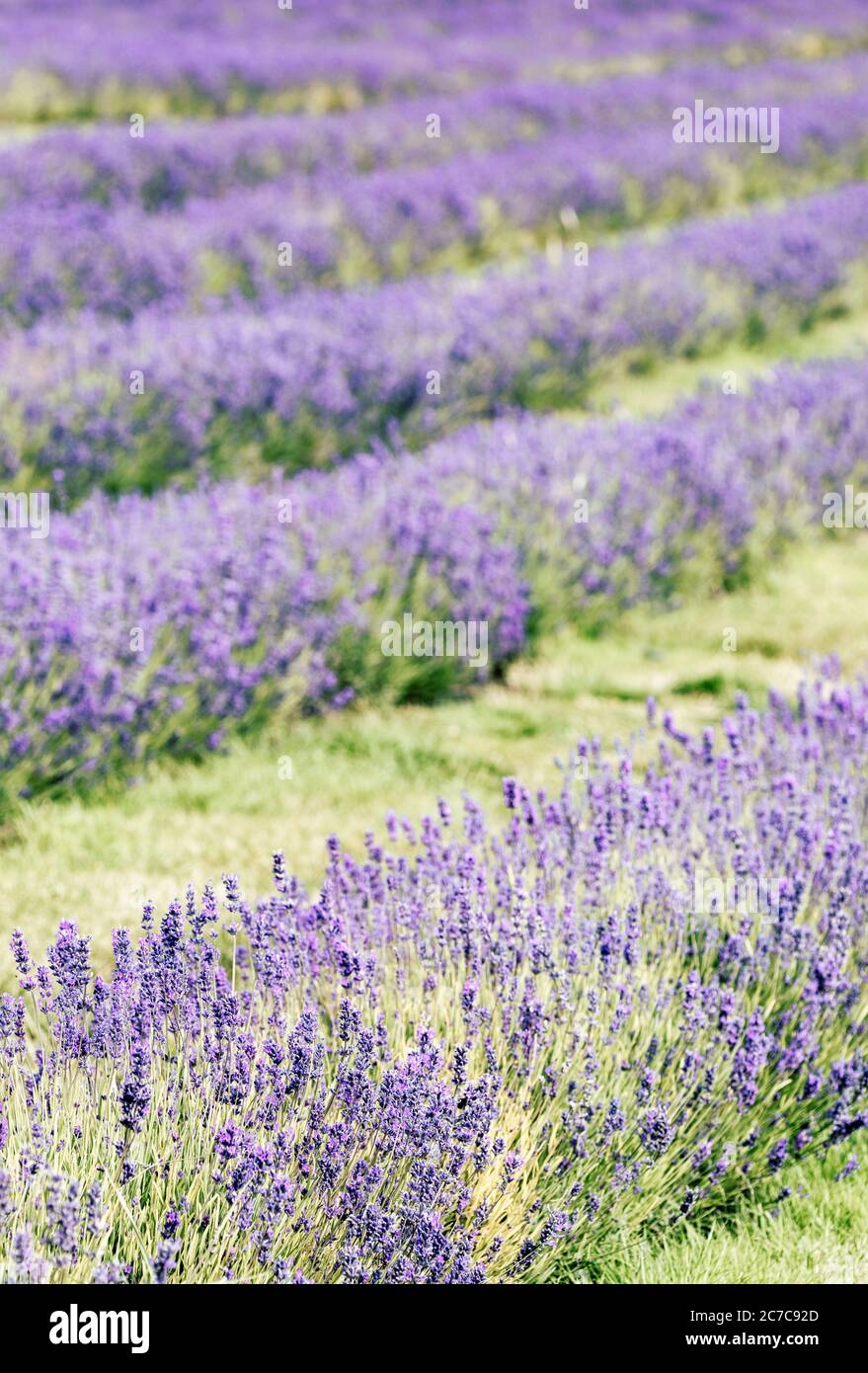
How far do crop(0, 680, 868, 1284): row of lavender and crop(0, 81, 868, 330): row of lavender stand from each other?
6428 millimetres

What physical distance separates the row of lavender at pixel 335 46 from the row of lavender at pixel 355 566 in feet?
47.2

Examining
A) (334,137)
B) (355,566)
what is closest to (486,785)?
(355,566)

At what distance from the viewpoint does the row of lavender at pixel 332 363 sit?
6.56m

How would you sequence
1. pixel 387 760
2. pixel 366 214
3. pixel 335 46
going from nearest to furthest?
pixel 387 760, pixel 366 214, pixel 335 46

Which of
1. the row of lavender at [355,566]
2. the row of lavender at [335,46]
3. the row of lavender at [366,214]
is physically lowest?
the row of lavender at [355,566]

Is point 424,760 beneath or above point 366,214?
beneath

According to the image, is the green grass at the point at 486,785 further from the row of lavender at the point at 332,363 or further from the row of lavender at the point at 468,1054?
the row of lavender at the point at 332,363

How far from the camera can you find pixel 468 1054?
2.30m

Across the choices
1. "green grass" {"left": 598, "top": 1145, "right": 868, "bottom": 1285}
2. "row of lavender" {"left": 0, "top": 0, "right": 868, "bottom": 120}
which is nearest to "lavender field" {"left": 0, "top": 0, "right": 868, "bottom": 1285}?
"green grass" {"left": 598, "top": 1145, "right": 868, "bottom": 1285}

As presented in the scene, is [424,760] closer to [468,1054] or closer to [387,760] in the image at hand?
[387,760]

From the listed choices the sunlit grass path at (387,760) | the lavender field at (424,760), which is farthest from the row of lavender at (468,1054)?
the sunlit grass path at (387,760)

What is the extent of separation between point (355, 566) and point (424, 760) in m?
0.77

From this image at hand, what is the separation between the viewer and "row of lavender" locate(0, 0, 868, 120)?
18.8m

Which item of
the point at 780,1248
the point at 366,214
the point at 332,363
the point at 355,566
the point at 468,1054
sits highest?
the point at 366,214
